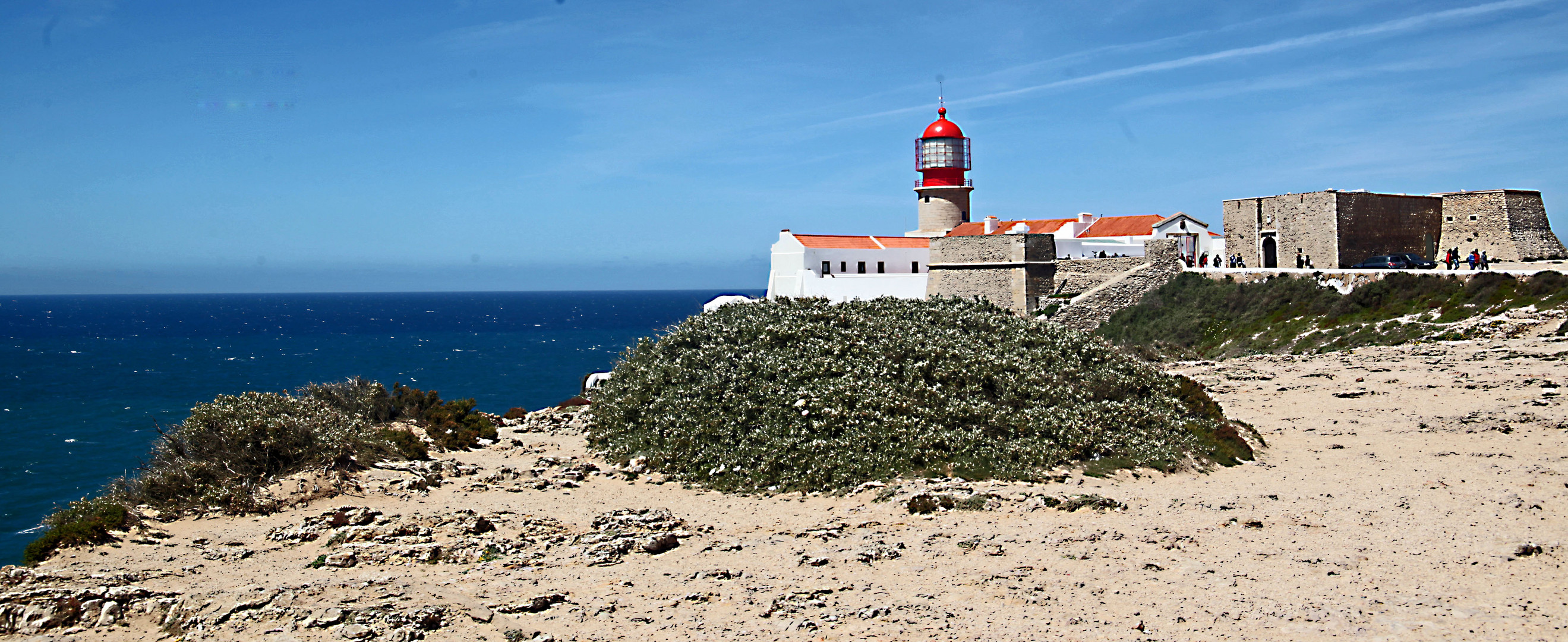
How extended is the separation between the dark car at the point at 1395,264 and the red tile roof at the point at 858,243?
15.3 metres

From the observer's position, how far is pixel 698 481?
14.2 m

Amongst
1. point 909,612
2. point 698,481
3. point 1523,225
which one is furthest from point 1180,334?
point 909,612

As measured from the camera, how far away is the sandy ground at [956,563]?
8.16 m

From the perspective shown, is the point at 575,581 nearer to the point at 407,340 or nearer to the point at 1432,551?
the point at 1432,551

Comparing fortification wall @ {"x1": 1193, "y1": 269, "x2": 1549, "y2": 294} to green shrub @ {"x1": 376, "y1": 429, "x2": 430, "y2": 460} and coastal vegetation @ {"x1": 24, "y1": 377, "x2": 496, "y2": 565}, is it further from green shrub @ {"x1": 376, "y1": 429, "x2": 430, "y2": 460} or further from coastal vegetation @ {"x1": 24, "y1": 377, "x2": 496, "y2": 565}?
green shrub @ {"x1": 376, "y1": 429, "x2": 430, "y2": 460}

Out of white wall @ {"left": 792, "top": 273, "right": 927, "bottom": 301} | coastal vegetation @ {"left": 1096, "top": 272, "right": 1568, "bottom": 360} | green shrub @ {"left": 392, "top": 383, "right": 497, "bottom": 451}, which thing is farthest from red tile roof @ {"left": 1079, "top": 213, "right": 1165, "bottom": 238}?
green shrub @ {"left": 392, "top": 383, "right": 497, "bottom": 451}

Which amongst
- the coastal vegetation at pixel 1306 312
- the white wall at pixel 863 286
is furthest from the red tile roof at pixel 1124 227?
the white wall at pixel 863 286

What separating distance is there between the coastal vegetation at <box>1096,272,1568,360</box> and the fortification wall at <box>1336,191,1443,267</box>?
183 inches

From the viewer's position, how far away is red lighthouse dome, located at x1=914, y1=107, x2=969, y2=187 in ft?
134

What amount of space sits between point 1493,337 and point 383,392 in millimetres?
25379

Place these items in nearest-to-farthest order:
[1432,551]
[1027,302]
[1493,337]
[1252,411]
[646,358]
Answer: [1432,551] < [1252,411] < [646,358] < [1493,337] < [1027,302]

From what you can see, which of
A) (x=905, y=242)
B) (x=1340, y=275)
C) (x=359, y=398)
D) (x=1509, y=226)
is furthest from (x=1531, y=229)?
(x=359, y=398)

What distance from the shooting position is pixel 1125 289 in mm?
35094

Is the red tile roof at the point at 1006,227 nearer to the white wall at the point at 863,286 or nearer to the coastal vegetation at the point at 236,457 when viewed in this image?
the white wall at the point at 863,286
